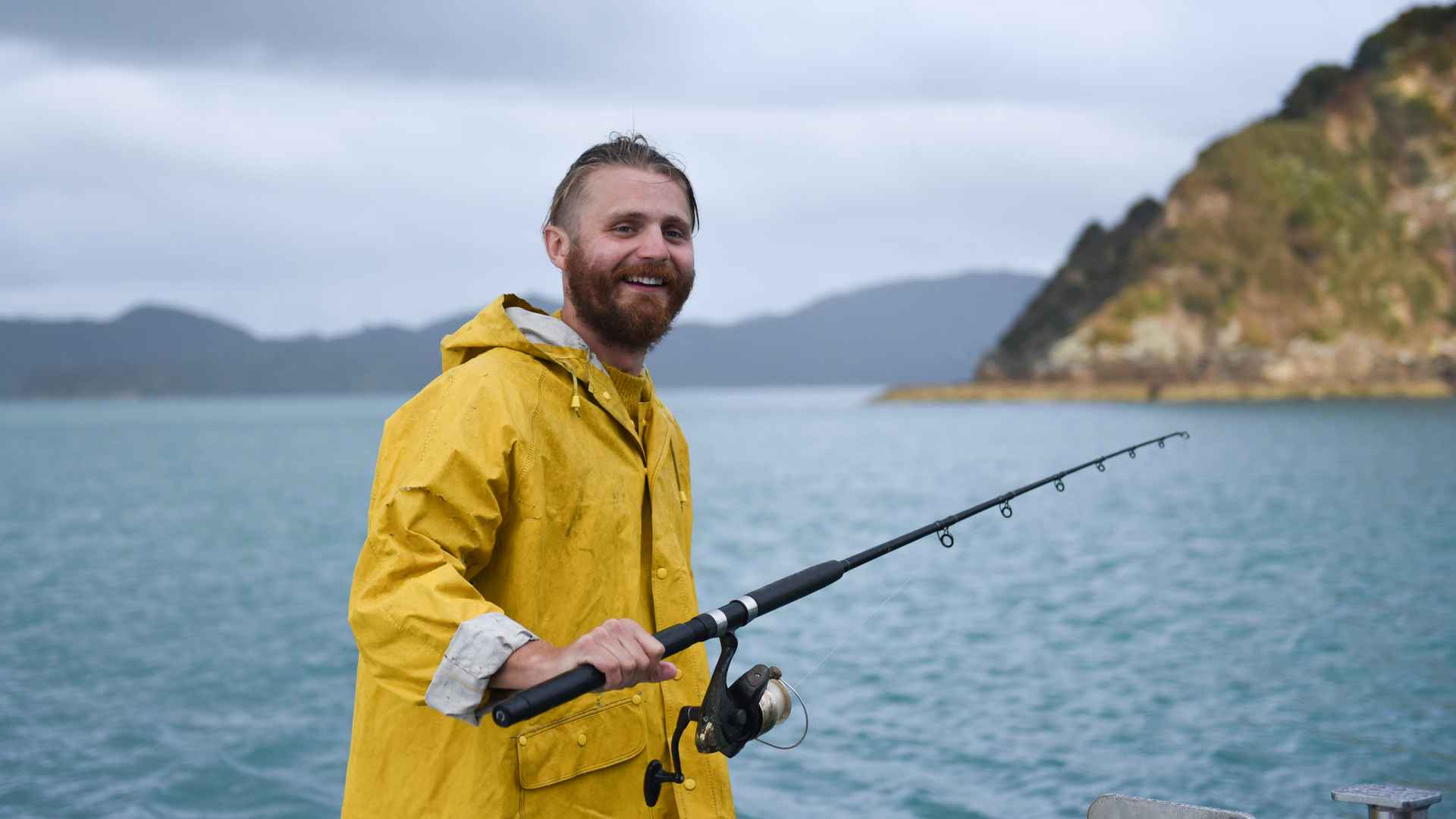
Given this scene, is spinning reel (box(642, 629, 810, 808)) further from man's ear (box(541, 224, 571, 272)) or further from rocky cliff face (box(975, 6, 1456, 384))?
rocky cliff face (box(975, 6, 1456, 384))

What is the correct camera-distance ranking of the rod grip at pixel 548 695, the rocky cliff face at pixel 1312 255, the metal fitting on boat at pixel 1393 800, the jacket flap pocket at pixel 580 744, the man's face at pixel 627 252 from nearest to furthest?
the rod grip at pixel 548 695, the jacket flap pocket at pixel 580 744, the man's face at pixel 627 252, the metal fitting on boat at pixel 1393 800, the rocky cliff face at pixel 1312 255

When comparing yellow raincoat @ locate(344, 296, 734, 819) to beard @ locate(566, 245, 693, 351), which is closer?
yellow raincoat @ locate(344, 296, 734, 819)

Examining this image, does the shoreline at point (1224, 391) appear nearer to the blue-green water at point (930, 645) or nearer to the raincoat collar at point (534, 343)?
the blue-green water at point (930, 645)

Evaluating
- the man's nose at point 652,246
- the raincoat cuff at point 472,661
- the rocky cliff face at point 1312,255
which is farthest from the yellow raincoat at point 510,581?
the rocky cliff face at point 1312,255

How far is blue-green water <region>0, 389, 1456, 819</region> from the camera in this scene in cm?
958

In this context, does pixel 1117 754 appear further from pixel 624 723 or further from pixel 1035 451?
pixel 1035 451

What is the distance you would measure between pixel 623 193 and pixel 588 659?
105 cm

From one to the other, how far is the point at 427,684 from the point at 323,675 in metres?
12.6

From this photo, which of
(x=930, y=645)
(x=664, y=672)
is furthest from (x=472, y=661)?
(x=930, y=645)

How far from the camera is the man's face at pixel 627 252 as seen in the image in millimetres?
2744

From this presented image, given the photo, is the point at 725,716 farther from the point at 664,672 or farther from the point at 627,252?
the point at 627,252

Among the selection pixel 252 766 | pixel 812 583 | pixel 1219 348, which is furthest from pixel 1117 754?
pixel 1219 348

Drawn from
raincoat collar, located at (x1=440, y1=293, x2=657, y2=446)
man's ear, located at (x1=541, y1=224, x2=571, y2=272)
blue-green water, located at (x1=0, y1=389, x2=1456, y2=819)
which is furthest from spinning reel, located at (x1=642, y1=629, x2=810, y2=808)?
blue-green water, located at (x1=0, y1=389, x2=1456, y2=819)

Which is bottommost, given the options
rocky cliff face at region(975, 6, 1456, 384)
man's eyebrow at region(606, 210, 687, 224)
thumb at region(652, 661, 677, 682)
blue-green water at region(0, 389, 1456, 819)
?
blue-green water at region(0, 389, 1456, 819)
